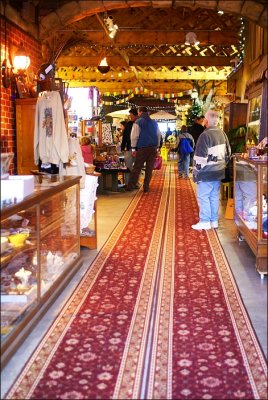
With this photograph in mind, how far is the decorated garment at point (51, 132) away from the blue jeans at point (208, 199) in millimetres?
2077

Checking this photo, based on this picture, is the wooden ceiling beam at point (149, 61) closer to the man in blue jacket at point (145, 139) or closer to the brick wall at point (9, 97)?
the man in blue jacket at point (145, 139)

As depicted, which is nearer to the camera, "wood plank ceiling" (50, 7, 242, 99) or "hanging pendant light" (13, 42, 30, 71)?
"hanging pendant light" (13, 42, 30, 71)

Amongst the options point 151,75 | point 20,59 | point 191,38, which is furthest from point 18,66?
point 151,75

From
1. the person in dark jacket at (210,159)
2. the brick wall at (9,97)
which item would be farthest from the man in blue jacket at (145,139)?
the person in dark jacket at (210,159)

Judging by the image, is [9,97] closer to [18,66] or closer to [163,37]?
[18,66]

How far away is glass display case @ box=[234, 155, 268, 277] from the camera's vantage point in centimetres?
497

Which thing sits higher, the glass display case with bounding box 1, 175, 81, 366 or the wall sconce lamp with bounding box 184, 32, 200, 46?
the wall sconce lamp with bounding box 184, 32, 200, 46

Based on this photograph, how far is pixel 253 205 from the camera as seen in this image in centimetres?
559

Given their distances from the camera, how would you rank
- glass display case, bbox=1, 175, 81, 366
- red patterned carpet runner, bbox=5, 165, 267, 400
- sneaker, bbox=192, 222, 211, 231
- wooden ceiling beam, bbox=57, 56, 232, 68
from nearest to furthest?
red patterned carpet runner, bbox=5, 165, 267, 400 < glass display case, bbox=1, 175, 81, 366 < sneaker, bbox=192, 222, 211, 231 < wooden ceiling beam, bbox=57, 56, 232, 68

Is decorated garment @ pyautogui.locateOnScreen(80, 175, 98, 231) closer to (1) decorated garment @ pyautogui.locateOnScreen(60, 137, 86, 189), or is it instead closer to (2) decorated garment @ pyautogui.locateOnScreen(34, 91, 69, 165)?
(1) decorated garment @ pyautogui.locateOnScreen(60, 137, 86, 189)

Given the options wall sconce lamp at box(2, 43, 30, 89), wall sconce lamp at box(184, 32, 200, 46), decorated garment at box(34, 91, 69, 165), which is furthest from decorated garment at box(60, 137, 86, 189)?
wall sconce lamp at box(184, 32, 200, 46)

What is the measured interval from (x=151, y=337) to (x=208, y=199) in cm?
384

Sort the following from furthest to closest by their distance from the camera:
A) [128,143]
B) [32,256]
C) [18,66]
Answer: [128,143], [18,66], [32,256]

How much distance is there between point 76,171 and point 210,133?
2.03m
